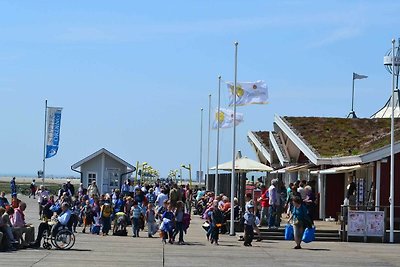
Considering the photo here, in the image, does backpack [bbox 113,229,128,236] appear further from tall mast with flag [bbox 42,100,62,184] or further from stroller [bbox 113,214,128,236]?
tall mast with flag [bbox 42,100,62,184]

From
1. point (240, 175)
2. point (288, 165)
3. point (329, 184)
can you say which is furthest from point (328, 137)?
point (240, 175)

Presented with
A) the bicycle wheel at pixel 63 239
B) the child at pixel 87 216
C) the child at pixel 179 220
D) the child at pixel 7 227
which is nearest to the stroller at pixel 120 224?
the child at pixel 87 216

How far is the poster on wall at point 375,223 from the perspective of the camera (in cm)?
3133

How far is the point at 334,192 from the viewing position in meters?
40.9

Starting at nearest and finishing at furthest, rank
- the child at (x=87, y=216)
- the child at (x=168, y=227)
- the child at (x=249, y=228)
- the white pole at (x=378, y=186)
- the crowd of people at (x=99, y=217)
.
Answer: the crowd of people at (x=99, y=217), the child at (x=249, y=228), the child at (x=168, y=227), the child at (x=87, y=216), the white pole at (x=378, y=186)

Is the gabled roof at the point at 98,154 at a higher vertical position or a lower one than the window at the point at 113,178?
higher

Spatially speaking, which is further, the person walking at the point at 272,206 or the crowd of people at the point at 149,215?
the person walking at the point at 272,206

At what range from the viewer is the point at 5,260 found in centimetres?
2161

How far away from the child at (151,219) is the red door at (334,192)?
10.7 m

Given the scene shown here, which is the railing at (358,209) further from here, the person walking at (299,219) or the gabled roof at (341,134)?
the person walking at (299,219)

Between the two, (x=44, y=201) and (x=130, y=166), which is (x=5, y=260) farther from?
(x=130, y=166)

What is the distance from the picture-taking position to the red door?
40.6 m

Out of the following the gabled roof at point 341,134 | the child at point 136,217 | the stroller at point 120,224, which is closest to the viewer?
the child at point 136,217

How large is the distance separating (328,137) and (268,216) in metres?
10.1
